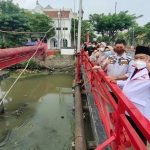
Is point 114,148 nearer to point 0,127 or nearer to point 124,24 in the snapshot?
point 0,127

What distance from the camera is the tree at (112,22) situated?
25.5m

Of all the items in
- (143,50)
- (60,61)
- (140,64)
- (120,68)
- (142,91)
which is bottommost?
(60,61)

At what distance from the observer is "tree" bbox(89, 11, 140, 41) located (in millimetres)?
25453

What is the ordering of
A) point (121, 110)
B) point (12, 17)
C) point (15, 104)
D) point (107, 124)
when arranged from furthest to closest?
point (12, 17), point (15, 104), point (107, 124), point (121, 110)

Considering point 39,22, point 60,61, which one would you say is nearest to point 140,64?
point 60,61

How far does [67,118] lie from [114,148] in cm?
503

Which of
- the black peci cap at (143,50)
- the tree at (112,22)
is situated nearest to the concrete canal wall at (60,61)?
the tree at (112,22)

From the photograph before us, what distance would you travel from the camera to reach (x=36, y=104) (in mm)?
8531

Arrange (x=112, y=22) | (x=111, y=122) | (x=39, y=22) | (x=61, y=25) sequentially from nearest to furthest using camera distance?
(x=111, y=122), (x=112, y=22), (x=39, y=22), (x=61, y=25)

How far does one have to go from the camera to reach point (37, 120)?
670 cm

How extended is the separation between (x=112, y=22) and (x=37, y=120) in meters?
22.2

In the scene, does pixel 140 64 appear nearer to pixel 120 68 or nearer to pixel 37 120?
pixel 120 68

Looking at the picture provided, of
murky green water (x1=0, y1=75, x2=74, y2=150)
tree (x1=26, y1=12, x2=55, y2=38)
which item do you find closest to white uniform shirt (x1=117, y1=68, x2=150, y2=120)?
murky green water (x1=0, y1=75, x2=74, y2=150)

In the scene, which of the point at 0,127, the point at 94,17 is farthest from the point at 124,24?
the point at 0,127
